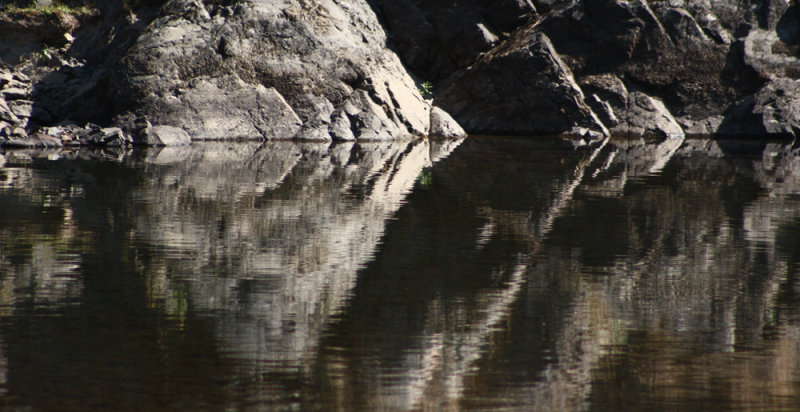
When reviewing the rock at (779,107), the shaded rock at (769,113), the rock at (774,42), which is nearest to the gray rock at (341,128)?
the shaded rock at (769,113)

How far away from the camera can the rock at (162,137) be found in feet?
63.6

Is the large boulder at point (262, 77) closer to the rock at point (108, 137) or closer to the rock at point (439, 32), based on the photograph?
the rock at point (108, 137)

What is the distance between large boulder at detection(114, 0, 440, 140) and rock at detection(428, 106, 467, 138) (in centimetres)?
26

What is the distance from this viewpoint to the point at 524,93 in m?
26.0

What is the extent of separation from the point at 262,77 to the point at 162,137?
4.16 meters

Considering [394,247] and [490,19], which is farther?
[490,19]

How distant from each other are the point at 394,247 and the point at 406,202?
3.03m

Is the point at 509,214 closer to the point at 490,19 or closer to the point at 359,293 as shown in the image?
the point at 359,293

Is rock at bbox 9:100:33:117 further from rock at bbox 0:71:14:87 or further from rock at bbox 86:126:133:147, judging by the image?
rock at bbox 86:126:133:147

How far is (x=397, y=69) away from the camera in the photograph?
25703 millimetres

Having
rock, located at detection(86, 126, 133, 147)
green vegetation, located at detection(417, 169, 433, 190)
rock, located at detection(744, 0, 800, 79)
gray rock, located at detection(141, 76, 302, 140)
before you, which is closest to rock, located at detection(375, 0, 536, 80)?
gray rock, located at detection(141, 76, 302, 140)

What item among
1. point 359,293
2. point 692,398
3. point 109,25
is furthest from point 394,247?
point 109,25

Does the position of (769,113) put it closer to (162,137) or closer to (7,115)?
(162,137)

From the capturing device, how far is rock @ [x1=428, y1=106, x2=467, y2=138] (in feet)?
80.2
